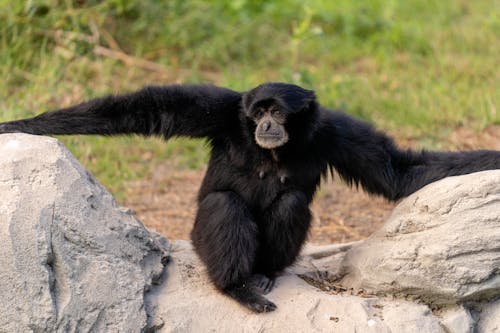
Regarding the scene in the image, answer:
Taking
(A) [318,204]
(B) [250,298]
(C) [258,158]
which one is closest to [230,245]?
(B) [250,298]

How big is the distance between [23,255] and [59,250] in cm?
20

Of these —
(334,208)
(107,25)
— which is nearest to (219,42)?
(107,25)

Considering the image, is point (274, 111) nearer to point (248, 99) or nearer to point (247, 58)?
point (248, 99)

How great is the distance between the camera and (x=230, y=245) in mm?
4863

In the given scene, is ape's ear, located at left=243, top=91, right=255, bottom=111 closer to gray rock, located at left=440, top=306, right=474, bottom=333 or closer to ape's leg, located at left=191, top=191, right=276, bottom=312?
ape's leg, located at left=191, top=191, right=276, bottom=312

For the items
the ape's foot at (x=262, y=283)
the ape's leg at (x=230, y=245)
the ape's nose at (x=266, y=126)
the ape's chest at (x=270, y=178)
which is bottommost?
the ape's foot at (x=262, y=283)

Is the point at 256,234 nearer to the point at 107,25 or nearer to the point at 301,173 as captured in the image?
the point at 301,173

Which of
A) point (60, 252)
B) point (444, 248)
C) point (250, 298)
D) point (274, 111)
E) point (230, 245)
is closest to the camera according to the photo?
point (60, 252)

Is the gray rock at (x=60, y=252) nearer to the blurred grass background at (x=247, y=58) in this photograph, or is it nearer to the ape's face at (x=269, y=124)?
the ape's face at (x=269, y=124)

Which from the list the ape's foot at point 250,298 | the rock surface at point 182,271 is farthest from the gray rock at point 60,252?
the ape's foot at point 250,298

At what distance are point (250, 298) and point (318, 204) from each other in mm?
3213

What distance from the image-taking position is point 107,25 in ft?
32.7

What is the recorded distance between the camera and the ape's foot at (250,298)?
4.67 meters

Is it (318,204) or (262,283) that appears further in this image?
(318,204)
